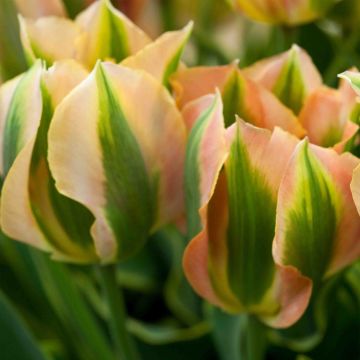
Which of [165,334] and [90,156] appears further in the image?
[165,334]

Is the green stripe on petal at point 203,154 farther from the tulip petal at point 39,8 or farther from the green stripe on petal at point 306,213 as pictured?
the tulip petal at point 39,8

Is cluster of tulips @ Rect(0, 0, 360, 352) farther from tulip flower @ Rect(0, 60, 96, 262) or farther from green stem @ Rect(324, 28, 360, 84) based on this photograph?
green stem @ Rect(324, 28, 360, 84)

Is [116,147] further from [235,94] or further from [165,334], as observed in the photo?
[165,334]

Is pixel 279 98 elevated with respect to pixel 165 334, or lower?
elevated

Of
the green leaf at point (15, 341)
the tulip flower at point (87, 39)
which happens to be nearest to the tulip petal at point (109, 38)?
the tulip flower at point (87, 39)

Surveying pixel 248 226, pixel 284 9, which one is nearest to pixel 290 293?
pixel 248 226

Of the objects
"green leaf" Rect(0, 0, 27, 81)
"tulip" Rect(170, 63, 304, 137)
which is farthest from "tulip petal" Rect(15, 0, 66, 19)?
"tulip" Rect(170, 63, 304, 137)
